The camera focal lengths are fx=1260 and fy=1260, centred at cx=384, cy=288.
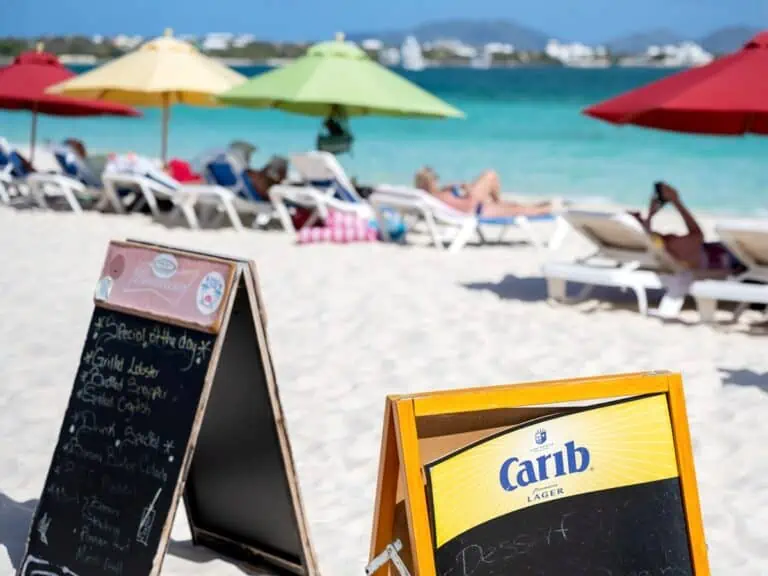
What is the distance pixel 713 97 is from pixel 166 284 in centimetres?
456


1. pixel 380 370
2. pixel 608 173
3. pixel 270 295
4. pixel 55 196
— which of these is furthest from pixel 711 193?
pixel 380 370

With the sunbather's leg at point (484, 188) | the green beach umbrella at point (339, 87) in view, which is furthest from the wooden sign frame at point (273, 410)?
the green beach umbrella at point (339, 87)

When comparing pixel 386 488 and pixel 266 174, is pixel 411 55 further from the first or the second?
pixel 386 488

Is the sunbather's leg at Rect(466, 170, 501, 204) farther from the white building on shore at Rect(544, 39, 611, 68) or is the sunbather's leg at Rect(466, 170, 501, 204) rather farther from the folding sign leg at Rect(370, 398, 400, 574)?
the white building on shore at Rect(544, 39, 611, 68)

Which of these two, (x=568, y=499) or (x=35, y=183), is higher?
(x=568, y=499)

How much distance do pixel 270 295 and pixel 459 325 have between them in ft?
4.41

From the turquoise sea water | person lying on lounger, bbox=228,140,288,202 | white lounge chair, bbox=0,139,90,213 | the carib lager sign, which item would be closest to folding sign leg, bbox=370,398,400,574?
the carib lager sign

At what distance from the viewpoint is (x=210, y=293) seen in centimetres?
278

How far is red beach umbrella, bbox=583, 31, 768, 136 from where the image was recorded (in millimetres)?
6641

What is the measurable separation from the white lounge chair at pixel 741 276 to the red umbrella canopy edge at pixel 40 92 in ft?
26.9

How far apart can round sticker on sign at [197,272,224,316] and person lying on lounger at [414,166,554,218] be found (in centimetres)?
712

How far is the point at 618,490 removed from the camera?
2.41 m

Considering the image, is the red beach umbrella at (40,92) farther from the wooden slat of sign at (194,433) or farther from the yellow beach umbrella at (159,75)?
the wooden slat of sign at (194,433)

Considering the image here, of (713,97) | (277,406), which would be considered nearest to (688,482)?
(277,406)
